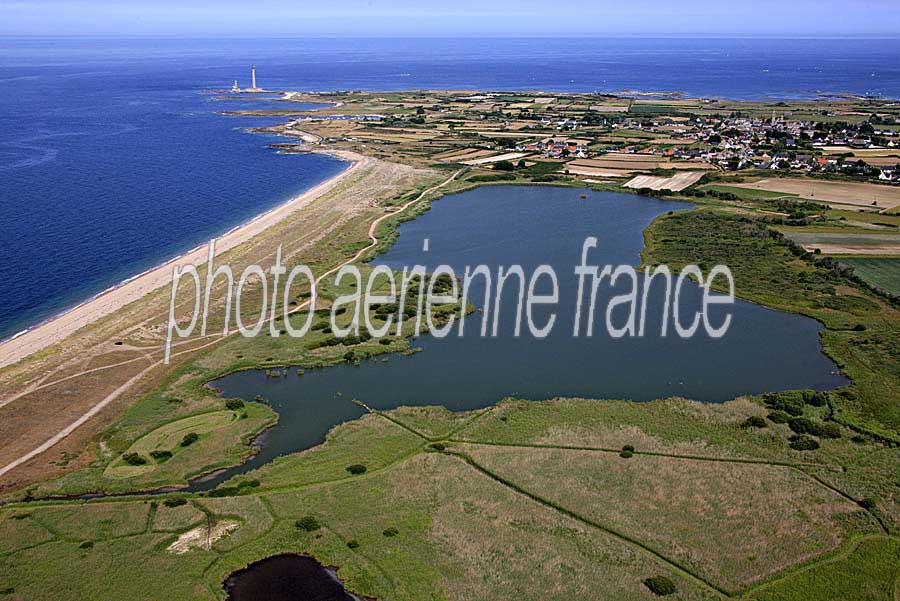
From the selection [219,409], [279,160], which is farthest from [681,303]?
[279,160]

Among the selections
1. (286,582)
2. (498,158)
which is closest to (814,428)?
(286,582)

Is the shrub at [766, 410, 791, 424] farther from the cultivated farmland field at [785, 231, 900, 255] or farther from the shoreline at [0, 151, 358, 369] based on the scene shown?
the shoreline at [0, 151, 358, 369]

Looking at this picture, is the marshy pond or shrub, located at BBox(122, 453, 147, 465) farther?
shrub, located at BBox(122, 453, 147, 465)

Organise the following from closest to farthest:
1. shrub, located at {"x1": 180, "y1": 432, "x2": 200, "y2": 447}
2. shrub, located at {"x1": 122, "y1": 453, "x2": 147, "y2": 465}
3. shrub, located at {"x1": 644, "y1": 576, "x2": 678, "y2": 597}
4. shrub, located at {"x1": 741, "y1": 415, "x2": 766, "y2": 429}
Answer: shrub, located at {"x1": 644, "y1": 576, "x2": 678, "y2": 597} → shrub, located at {"x1": 122, "y1": 453, "x2": 147, "y2": 465} → shrub, located at {"x1": 180, "y1": 432, "x2": 200, "y2": 447} → shrub, located at {"x1": 741, "y1": 415, "x2": 766, "y2": 429}

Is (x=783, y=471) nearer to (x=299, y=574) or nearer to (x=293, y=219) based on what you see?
(x=299, y=574)

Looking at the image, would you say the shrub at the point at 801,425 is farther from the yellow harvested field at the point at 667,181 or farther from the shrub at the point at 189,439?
the yellow harvested field at the point at 667,181

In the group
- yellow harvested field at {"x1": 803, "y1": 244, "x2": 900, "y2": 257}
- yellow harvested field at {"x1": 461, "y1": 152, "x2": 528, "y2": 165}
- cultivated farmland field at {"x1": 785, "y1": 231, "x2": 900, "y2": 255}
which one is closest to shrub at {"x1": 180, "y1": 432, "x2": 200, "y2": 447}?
yellow harvested field at {"x1": 803, "y1": 244, "x2": 900, "y2": 257}
